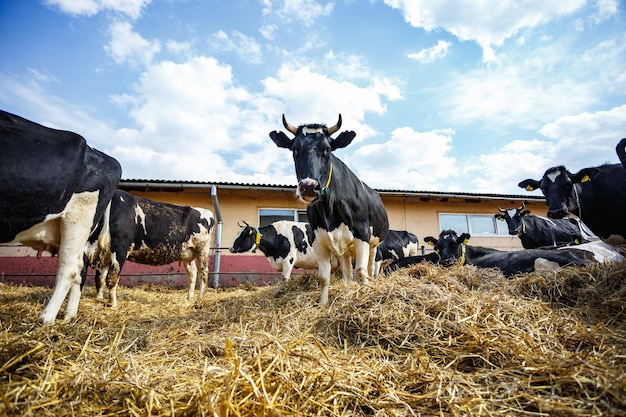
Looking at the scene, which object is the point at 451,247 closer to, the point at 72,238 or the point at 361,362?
the point at 361,362

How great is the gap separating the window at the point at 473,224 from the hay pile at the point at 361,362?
37.7 ft

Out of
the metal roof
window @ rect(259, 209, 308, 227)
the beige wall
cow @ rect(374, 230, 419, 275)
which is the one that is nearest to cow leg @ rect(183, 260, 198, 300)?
the beige wall

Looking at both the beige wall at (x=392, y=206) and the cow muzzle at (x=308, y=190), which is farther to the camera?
the beige wall at (x=392, y=206)

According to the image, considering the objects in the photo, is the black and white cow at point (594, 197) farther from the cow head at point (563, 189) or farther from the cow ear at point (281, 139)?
the cow ear at point (281, 139)

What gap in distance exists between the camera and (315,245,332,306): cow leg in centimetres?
419

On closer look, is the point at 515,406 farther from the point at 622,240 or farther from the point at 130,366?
the point at 622,240

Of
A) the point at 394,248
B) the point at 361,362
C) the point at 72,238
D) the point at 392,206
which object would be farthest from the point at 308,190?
the point at 392,206

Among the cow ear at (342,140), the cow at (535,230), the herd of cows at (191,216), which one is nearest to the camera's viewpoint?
the herd of cows at (191,216)

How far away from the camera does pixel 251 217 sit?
12461mm

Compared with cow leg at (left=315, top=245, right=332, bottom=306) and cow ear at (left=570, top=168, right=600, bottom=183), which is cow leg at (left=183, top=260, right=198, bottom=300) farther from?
cow ear at (left=570, top=168, right=600, bottom=183)

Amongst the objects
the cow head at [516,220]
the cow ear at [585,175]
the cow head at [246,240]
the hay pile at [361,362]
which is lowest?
the hay pile at [361,362]

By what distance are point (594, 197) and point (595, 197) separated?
13mm

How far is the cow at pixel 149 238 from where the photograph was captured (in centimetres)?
614

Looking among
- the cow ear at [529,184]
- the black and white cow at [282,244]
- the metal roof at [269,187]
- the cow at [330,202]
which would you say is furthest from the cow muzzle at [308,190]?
the metal roof at [269,187]
